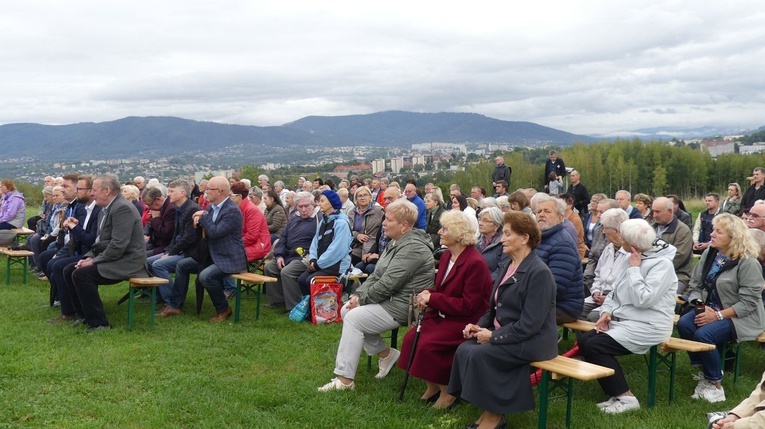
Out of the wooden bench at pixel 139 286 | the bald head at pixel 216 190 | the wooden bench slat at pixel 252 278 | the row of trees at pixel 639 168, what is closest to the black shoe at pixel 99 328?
the wooden bench at pixel 139 286

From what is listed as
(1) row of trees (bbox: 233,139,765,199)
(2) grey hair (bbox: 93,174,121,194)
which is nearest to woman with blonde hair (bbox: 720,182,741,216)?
(2) grey hair (bbox: 93,174,121,194)

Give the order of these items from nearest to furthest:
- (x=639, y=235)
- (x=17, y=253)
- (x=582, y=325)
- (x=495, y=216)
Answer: (x=639, y=235) < (x=582, y=325) < (x=495, y=216) < (x=17, y=253)

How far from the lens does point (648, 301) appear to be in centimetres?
505

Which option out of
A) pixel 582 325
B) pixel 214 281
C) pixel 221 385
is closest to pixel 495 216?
pixel 582 325

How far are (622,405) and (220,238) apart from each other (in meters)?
5.11

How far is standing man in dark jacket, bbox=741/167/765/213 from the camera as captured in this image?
446 inches

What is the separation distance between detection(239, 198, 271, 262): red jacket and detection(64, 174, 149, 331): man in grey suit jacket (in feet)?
5.63

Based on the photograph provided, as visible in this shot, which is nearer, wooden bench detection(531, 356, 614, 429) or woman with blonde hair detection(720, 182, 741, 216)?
wooden bench detection(531, 356, 614, 429)

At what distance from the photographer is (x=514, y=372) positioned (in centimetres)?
464

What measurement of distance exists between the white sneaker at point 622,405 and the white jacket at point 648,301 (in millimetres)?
385

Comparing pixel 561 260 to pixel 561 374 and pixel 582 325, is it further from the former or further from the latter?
pixel 561 374

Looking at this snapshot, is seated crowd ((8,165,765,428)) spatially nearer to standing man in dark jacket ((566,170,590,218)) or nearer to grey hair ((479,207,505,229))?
grey hair ((479,207,505,229))

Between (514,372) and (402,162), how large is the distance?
6510 cm

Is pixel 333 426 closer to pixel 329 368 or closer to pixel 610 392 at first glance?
pixel 329 368
